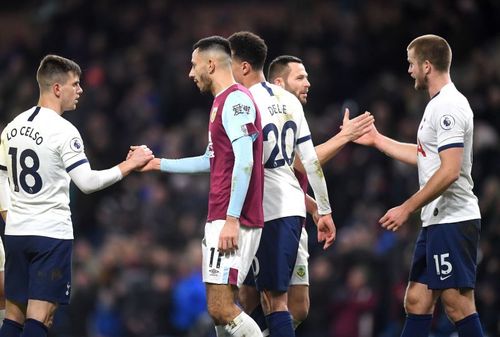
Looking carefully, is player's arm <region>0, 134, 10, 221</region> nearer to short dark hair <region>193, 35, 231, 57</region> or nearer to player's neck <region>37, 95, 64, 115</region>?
player's neck <region>37, 95, 64, 115</region>

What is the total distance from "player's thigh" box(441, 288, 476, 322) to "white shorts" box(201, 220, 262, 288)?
4.59ft

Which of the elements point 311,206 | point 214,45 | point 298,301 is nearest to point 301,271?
point 298,301

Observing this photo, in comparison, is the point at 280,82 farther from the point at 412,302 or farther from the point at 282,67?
the point at 412,302

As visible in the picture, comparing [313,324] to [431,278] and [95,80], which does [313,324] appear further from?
[95,80]

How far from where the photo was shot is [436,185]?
7152 mm

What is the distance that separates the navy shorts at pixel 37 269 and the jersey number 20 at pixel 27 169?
0.34 metres

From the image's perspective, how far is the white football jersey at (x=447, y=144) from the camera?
23.9ft

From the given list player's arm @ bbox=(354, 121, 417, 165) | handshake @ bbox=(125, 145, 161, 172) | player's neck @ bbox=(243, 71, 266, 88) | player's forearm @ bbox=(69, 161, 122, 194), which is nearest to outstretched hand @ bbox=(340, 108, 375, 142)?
player's arm @ bbox=(354, 121, 417, 165)

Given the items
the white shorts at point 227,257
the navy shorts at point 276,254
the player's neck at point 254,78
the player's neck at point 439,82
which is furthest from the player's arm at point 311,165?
the player's neck at point 439,82

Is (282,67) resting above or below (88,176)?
above

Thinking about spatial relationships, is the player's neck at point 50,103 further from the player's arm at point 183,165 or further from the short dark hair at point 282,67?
the short dark hair at point 282,67

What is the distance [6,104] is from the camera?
17.0 m

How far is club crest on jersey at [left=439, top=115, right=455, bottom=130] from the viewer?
7262 millimetres

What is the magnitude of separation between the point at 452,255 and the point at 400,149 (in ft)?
3.70
